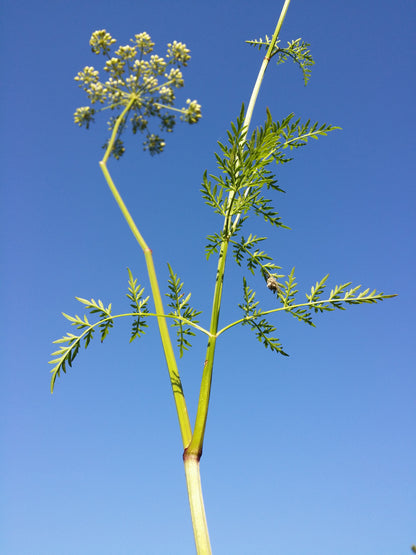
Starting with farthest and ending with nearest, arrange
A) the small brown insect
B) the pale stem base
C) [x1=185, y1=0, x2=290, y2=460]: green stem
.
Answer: the small brown insect < [x1=185, y1=0, x2=290, y2=460]: green stem < the pale stem base

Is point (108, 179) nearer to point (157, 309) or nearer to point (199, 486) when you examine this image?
point (157, 309)

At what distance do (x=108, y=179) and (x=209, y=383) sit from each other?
1.09m

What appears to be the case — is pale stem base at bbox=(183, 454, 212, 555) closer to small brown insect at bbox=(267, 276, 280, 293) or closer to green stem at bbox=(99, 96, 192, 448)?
green stem at bbox=(99, 96, 192, 448)

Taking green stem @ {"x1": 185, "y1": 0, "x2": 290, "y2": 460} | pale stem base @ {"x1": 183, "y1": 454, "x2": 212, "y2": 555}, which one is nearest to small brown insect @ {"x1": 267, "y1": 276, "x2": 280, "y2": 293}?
green stem @ {"x1": 185, "y1": 0, "x2": 290, "y2": 460}

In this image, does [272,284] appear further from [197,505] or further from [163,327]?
[197,505]

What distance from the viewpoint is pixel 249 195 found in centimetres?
234

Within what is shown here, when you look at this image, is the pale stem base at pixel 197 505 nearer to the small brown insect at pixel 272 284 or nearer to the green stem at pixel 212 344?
the green stem at pixel 212 344

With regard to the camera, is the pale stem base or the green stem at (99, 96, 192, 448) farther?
the green stem at (99, 96, 192, 448)

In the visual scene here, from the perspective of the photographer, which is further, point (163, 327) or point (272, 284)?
point (272, 284)

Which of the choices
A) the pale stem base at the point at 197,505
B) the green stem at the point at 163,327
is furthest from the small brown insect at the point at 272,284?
the pale stem base at the point at 197,505

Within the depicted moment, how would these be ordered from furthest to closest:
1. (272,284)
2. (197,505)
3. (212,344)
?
(272,284) < (212,344) < (197,505)

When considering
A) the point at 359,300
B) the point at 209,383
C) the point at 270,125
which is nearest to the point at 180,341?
the point at 209,383

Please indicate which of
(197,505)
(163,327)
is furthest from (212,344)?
(197,505)

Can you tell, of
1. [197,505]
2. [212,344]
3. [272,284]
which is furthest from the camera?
→ [272,284]
